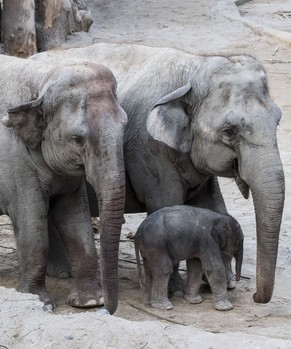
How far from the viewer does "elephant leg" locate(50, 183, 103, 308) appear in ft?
24.0

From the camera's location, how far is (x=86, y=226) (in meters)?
7.35

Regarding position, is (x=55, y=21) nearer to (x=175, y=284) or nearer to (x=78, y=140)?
(x=175, y=284)

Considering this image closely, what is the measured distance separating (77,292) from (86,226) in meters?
0.40

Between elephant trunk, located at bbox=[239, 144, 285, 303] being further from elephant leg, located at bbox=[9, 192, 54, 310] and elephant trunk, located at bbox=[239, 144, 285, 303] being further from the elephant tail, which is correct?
elephant leg, located at bbox=[9, 192, 54, 310]

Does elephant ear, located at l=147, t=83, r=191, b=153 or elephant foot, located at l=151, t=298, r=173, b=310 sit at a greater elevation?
elephant ear, located at l=147, t=83, r=191, b=153

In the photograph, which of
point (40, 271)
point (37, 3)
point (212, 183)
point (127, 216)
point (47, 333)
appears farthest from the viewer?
point (37, 3)

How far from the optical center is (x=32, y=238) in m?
7.12

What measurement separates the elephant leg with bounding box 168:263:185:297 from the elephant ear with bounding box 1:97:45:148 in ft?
3.98

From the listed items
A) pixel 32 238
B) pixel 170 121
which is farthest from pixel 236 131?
pixel 32 238

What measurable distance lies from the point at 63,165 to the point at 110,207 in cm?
57

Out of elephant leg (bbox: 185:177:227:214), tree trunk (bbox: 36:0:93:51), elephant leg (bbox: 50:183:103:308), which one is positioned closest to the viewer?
elephant leg (bbox: 50:183:103:308)

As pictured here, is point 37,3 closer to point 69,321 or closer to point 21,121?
point 21,121

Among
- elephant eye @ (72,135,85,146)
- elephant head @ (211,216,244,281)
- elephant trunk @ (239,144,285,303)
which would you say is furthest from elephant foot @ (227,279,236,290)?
elephant eye @ (72,135,85,146)

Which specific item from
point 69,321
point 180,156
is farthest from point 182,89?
point 69,321
